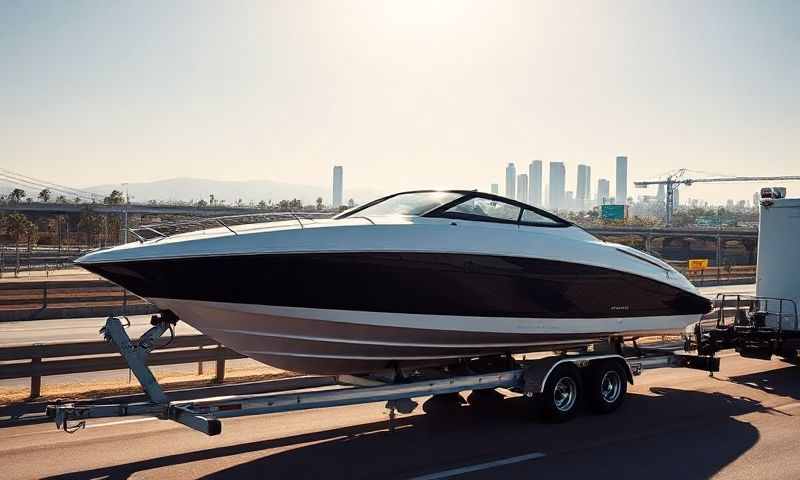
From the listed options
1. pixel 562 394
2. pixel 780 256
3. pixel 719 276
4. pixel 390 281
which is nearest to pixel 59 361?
pixel 390 281

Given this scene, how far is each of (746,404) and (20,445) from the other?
30.9 feet

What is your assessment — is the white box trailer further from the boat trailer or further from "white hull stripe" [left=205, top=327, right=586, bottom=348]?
"white hull stripe" [left=205, top=327, right=586, bottom=348]

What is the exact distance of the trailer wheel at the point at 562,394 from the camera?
366 inches

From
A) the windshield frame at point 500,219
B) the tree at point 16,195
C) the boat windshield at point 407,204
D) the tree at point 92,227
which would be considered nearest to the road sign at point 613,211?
the tree at point 92,227

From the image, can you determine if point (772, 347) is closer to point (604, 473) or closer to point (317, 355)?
point (604, 473)

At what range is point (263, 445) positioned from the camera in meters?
8.15

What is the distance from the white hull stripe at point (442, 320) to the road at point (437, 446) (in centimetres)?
116

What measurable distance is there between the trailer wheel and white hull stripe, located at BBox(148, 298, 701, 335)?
51 cm

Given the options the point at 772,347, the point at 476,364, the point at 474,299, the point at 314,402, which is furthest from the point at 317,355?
the point at 772,347

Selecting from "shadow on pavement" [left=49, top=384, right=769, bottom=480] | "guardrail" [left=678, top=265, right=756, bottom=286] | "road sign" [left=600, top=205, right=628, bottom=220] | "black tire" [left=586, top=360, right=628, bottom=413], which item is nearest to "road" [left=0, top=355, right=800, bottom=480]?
"shadow on pavement" [left=49, top=384, right=769, bottom=480]

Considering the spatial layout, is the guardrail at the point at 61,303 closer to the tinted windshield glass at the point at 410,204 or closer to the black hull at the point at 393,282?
the tinted windshield glass at the point at 410,204

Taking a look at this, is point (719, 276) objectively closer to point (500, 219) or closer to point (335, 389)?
point (500, 219)

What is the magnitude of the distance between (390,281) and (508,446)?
7.36 feet

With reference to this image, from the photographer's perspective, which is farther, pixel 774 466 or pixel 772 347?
pixel 772 347
